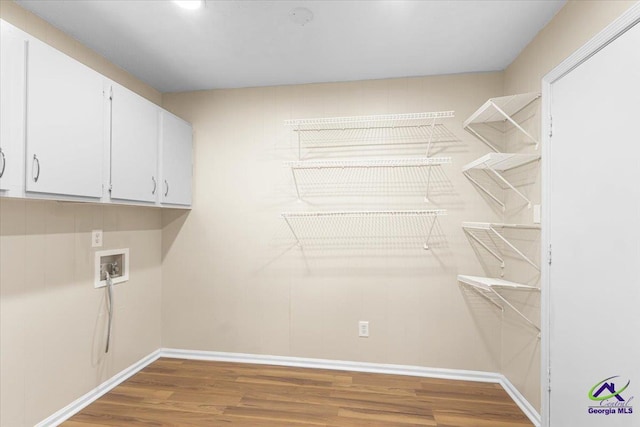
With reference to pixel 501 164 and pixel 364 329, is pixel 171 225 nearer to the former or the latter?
pixel 364 329

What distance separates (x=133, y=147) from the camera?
2283 mm

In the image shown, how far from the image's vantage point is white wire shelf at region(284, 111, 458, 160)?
8.86 ft

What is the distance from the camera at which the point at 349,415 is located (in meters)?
2.16

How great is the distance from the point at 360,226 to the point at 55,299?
2194 millimetres

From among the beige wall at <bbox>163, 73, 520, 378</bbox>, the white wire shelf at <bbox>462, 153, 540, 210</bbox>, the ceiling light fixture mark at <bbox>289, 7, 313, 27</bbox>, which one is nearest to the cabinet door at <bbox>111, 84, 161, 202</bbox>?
the beige wall at <bbox>163, 73, 520, 378</bbox>

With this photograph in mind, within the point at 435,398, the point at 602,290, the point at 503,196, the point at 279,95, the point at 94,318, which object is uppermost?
the point at 279,95

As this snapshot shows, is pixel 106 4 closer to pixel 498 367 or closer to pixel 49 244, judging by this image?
pixel 49 244

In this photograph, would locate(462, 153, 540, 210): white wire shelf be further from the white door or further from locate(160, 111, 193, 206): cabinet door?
locate(160, 111, 193, 206): cabinet door

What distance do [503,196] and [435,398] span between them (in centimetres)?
162

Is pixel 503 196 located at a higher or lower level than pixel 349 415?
higher

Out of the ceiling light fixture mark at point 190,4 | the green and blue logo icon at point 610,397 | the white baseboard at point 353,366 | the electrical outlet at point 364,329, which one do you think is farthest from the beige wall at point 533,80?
the ceiling light fixture mark at point 190,4

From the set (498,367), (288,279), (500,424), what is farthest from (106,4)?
(498,367)

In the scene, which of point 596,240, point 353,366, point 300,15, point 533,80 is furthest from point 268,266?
point 533,80

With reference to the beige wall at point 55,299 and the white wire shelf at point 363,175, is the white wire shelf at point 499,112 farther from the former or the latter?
the beige wall at point 55,299
